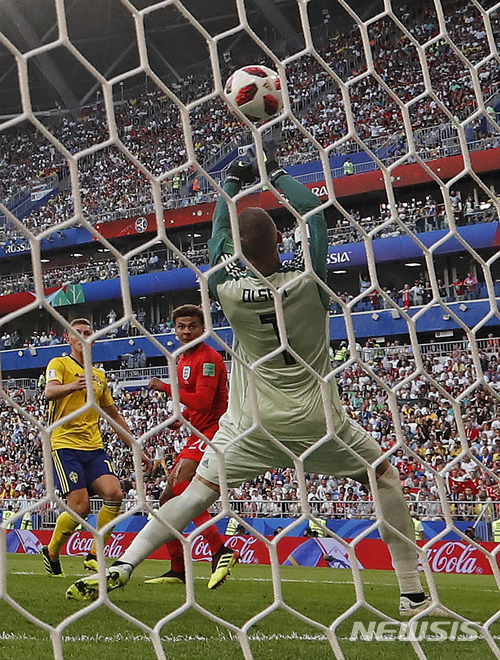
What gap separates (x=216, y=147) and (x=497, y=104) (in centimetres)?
744

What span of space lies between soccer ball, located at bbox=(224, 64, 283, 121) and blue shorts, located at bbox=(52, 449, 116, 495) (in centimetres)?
217

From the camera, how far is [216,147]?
21.0 m

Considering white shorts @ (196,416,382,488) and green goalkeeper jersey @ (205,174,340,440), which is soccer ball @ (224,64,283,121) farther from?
white shorts @ (196,416,382,488)

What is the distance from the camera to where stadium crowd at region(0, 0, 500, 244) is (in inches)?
708

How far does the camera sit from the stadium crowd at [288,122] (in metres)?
18.0

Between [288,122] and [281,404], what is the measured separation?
1656 cm

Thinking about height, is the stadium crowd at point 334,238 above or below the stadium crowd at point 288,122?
below

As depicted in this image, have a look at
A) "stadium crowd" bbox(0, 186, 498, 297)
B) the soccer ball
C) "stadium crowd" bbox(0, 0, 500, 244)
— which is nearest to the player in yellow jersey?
the soccer ball

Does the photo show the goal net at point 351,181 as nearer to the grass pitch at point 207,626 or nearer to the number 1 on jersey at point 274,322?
the grass pitch at point 207,626

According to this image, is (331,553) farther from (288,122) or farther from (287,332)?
(288,122)

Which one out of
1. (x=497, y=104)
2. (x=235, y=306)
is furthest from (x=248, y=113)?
(x=497, y=104)

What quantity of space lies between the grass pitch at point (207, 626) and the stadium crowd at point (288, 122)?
13501mm

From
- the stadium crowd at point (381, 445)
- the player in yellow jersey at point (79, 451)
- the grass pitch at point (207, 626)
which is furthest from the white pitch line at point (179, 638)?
the stadium crowd at point (381, 445)

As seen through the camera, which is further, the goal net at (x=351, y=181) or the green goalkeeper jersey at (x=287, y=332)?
the goal net at (x=351, y=181)
